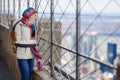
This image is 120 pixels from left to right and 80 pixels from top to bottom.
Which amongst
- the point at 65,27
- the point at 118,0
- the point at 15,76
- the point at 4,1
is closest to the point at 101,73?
the point at 118,0

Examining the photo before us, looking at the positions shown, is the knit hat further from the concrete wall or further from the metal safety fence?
the concrete wall

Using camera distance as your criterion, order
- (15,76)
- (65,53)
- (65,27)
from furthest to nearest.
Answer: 1. (15,76)
2. (65,53)
3. (65,27)

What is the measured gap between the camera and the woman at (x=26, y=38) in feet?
11.9

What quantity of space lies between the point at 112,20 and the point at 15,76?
3.34m

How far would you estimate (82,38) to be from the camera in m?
2.74

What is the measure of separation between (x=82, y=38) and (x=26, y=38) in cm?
116

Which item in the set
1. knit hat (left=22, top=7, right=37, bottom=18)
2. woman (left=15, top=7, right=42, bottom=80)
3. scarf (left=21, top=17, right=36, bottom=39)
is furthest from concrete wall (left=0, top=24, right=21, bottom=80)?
knit hat (left=22, top=7, right=37, bottom=18)

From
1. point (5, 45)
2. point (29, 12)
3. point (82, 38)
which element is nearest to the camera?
point (82, 38)

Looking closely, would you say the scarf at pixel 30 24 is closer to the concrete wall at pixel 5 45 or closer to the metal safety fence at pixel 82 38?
the metal safety fence at pixel 82 38

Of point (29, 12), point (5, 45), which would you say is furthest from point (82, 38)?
point (5, 45)

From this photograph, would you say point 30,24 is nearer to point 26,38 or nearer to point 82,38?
point 26,38

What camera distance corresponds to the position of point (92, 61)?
8.58ft

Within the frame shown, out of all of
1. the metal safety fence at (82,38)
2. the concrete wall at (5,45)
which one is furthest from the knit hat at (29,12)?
the concrete wall at (5,45)

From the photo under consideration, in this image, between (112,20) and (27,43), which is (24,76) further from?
(112,20)
